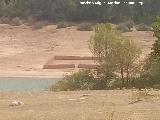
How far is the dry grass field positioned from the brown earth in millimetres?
29654

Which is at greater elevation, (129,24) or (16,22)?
(16,22)

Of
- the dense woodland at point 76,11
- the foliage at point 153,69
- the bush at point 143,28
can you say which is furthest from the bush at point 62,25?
the foliage at point 153,69

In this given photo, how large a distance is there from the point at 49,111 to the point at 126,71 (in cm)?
1485

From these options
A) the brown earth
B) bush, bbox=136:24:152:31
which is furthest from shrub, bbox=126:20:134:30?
the brown earth

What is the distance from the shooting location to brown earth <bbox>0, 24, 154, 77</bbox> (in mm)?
50812

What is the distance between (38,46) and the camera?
6016cm

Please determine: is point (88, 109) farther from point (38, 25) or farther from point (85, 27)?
point (38, 25)

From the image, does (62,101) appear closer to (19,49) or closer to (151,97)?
(151,97)

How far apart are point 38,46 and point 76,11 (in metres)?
11.6

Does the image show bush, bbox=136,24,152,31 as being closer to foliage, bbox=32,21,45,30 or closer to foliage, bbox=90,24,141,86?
foliage, bbox=32,21,45,30

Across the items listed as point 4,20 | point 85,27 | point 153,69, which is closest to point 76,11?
point 85,27

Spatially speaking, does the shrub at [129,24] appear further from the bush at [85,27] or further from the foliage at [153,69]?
the foliage at [153,69]

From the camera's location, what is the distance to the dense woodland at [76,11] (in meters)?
68.1

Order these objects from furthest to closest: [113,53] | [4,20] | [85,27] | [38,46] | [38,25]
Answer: [4,20], [38,25], [85,27], [38,46], [113,53]
